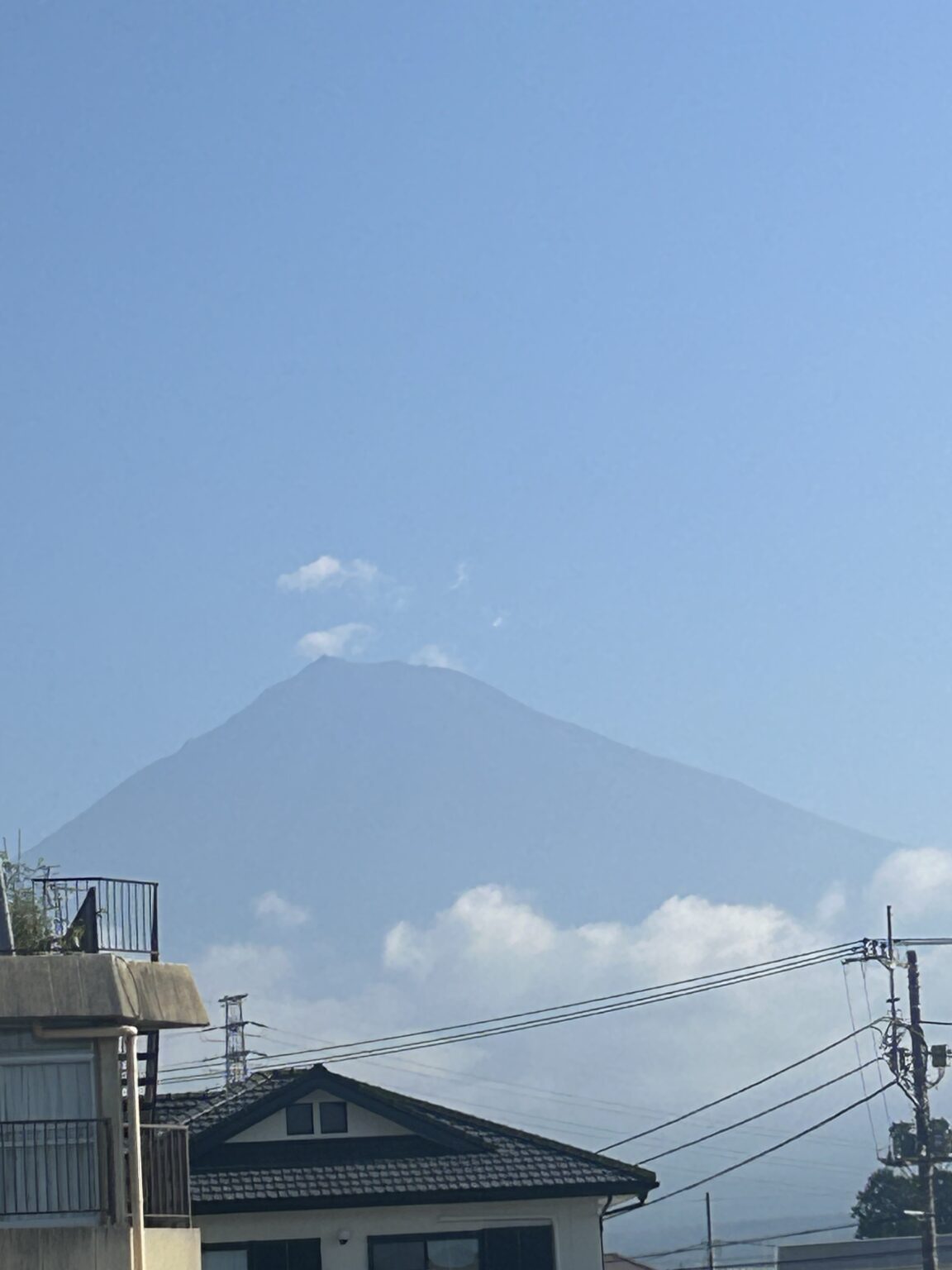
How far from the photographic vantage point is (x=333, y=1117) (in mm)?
35188

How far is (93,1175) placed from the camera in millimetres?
22688

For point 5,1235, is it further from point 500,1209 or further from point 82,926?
point 500,1209

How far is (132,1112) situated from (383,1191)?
1166cm

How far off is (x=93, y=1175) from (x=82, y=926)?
313cm

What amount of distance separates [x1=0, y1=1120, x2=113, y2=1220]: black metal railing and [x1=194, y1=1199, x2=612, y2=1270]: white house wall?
1134cm

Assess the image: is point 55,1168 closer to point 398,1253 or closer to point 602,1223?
point 398,1253

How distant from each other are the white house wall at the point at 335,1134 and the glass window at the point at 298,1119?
0.17 feet

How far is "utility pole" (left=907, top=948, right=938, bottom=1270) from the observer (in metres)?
41.4

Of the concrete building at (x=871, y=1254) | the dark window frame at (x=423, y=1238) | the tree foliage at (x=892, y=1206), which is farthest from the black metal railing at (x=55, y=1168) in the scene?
the tree foliage at (x=892, y=1206)

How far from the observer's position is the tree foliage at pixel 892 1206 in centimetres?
8738

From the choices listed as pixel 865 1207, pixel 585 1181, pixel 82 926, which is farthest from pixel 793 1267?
pixel 82 926

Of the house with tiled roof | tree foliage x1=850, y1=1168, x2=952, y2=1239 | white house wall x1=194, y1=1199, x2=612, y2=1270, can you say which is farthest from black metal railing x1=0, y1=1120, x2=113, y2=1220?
tree foliage x1=850, y1=1168, x2=952, y2=1239

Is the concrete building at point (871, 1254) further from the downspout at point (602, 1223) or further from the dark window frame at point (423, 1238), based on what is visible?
the dark window frame at point (423, 1238)

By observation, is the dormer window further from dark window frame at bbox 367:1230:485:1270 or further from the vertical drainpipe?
the vertical drainpipe
